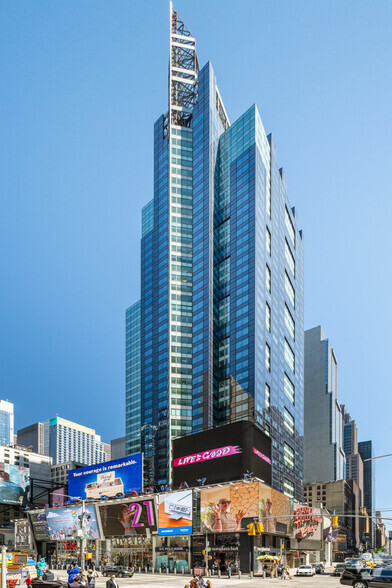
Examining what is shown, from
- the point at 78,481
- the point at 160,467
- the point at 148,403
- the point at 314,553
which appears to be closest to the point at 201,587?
the point at 78,481

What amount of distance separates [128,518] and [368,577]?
158ft

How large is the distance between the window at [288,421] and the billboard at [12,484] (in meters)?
77.7

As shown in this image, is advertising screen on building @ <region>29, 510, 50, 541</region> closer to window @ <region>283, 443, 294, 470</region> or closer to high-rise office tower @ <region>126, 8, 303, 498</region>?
high-rise office tower @ <region>126, 8, 303, 498</region>

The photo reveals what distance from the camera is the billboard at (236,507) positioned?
6788 centimetres

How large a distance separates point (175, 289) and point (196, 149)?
1805 inches

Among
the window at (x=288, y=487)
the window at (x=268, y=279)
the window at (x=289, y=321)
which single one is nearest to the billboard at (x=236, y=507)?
the window at (x=288, y=487)

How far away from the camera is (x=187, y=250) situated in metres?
170

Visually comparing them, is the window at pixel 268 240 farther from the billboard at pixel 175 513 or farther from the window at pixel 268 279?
the billboard at pixel 175 513

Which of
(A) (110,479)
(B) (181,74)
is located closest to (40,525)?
(A) (110,479)

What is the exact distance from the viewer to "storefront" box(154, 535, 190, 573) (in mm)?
72500

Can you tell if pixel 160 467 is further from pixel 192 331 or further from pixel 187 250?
pixel 187 250

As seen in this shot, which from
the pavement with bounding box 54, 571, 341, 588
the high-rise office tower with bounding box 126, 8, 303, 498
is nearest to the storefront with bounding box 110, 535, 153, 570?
the pavement with bounding box 54, 571, 341, 588

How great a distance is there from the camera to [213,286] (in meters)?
163

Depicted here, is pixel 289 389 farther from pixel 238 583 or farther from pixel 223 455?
pixel 238 583
